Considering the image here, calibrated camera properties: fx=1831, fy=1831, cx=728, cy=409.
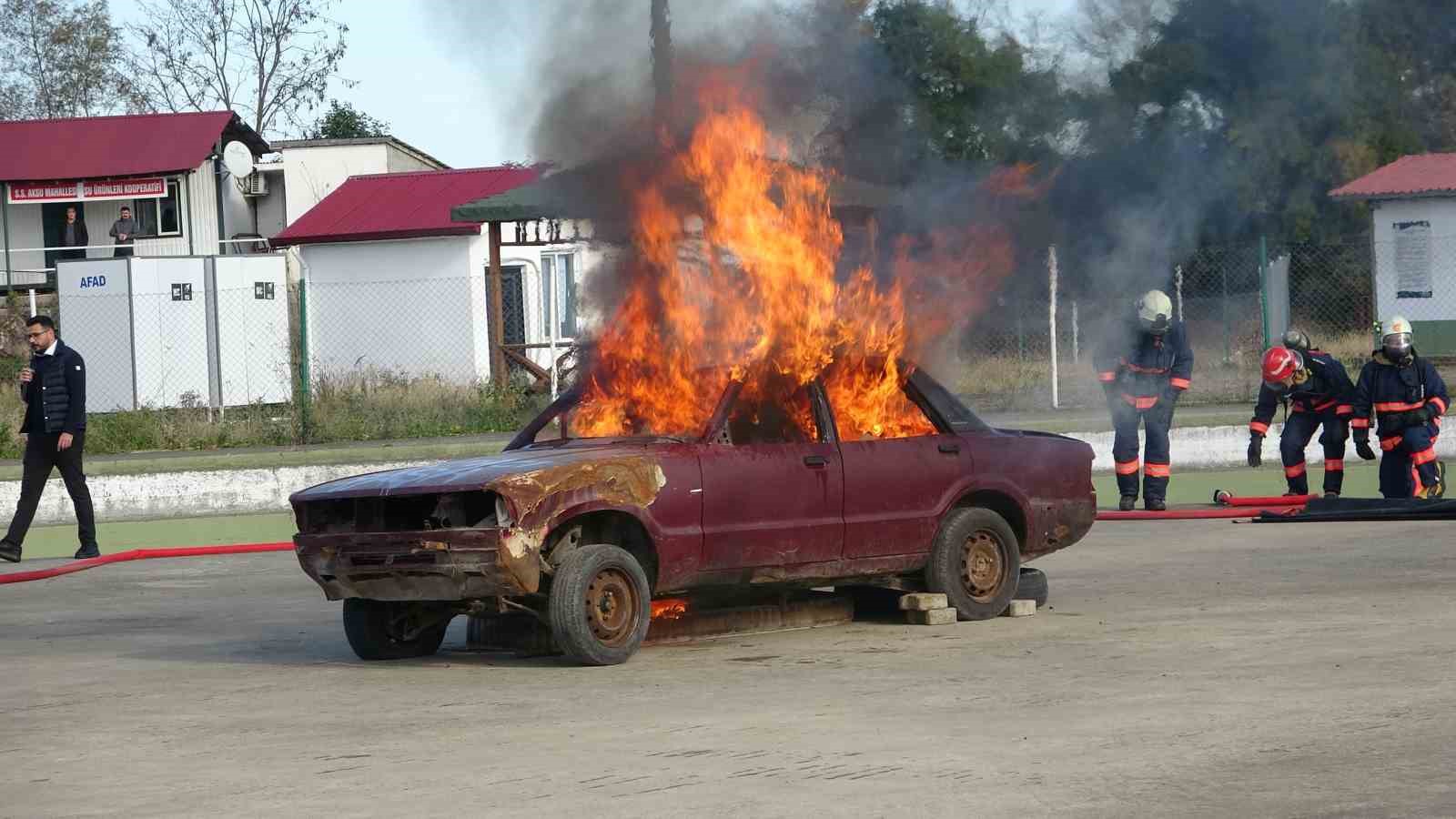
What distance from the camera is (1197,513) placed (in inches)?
611

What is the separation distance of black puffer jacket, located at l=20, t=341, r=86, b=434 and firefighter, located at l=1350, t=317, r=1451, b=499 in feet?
34.7

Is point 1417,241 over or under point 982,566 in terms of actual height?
over

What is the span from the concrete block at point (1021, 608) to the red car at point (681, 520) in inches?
6.0

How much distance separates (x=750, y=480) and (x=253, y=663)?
2.73m

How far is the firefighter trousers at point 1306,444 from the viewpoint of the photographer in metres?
15.9

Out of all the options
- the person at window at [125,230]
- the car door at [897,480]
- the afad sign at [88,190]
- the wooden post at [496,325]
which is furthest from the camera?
the afad sign at [88,190]

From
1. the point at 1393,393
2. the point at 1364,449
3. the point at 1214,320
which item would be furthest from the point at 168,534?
the point at 1214,320

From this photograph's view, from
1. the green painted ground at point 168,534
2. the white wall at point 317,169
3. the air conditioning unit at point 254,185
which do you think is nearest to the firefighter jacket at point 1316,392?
the green painted ground at point 168,534

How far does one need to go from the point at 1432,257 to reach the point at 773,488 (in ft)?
76.2

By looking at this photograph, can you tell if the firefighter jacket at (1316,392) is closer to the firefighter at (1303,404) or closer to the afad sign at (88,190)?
the firefighter at (1303,404)

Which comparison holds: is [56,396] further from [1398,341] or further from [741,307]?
[1398,341]

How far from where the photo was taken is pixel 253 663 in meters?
9.42

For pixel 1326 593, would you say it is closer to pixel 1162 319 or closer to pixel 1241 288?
pixel 1162 319

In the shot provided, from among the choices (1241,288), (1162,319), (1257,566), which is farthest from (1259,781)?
(1241,288)
